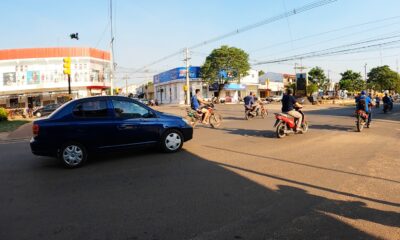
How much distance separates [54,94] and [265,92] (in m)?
48.2

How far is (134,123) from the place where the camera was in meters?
7.88

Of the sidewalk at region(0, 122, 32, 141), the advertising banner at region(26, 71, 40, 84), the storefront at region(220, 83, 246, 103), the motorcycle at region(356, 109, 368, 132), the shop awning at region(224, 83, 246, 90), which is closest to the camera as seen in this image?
the motorcycle at region(356, 109, 368, 132)

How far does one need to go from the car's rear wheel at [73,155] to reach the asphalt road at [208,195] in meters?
0.21

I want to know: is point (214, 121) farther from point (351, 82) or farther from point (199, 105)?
point (351, 82)

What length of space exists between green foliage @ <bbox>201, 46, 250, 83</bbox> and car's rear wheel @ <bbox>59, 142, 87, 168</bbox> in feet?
161

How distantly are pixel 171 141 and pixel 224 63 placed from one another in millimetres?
48048

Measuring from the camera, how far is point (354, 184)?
5586 mm

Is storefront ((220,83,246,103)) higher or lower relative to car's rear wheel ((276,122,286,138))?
higher

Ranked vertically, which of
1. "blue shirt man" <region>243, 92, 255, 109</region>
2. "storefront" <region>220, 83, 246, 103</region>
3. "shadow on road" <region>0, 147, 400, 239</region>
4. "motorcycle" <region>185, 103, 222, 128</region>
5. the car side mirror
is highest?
"storefront" <region>220, 83, 246, 103</region>

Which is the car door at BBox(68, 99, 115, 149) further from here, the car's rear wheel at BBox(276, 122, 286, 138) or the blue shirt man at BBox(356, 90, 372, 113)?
the blue shirt man at BBox(356, 90, 372, 113)

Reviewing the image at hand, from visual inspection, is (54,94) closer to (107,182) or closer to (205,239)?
(107,182)

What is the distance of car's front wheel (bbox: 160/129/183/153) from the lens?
841 cm

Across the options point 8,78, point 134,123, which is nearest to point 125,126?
point 134,123

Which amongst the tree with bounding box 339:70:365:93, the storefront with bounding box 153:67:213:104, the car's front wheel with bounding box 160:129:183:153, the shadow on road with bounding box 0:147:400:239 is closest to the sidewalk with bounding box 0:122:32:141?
the shadow on road with bounding box 0:147:400:239
